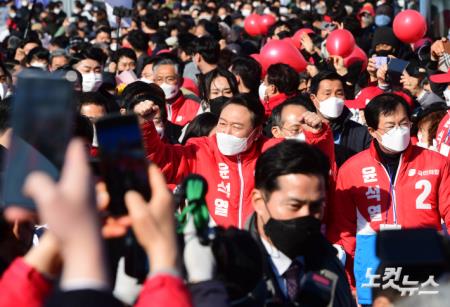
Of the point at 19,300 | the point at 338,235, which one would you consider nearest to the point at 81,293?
the point at 19,300

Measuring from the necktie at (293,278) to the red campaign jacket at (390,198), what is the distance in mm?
2373

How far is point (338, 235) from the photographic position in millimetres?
5762

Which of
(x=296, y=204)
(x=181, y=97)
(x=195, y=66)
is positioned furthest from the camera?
→ (x=195, y=66)

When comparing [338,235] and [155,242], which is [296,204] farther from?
[338,235]

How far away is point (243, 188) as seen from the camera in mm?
5684

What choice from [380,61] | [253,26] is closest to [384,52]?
[380,61]

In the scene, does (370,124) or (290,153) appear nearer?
(290,153)

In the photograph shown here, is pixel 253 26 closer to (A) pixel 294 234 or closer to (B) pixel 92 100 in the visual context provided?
(B) pixel 92 100

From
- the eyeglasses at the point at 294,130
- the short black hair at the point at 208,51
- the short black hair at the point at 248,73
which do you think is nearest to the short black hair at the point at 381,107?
the eyeglasses at the point at 294,130

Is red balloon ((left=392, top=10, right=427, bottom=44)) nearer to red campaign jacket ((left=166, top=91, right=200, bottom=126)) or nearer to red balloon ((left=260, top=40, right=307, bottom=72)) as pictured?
red balloon ((left=260, top=40, right=307, bottom=72))

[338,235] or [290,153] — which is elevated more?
[290,153]

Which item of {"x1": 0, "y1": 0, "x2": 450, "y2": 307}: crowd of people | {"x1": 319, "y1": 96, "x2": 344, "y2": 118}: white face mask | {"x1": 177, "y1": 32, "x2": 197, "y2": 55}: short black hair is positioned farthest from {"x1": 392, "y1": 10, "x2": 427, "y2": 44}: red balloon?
{"x1": 319, "y1": 96, "x2": 344, "y2": 118}: white face mask

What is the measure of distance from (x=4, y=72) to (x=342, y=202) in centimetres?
501

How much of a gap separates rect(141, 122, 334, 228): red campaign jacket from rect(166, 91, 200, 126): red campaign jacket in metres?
2.38
